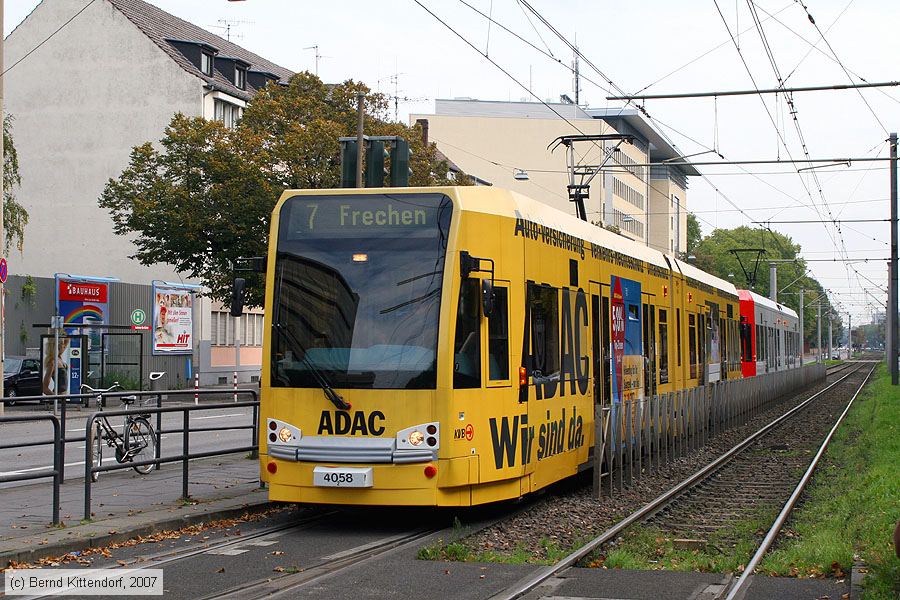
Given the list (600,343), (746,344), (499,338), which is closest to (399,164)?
(600,343)

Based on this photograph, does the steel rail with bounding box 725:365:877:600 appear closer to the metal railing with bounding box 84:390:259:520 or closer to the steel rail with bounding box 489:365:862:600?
the steel rail with bounding box 489:365:862:600

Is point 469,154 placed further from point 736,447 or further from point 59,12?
point 736,447

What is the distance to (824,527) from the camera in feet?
38.3

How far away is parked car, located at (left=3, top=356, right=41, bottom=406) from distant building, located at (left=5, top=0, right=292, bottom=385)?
11858 mm

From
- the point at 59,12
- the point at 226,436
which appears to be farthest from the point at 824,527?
the point at 59,12

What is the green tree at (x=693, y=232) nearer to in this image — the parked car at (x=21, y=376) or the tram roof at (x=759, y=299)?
the tram roof at (x=759, y=299)

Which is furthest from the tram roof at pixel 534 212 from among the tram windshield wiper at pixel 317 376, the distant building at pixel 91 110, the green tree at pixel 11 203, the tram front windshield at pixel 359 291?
the distant building at pixel 91 110

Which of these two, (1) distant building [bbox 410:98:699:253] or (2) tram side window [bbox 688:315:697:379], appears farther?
(1) distant building [bbox 410:98:699:253]

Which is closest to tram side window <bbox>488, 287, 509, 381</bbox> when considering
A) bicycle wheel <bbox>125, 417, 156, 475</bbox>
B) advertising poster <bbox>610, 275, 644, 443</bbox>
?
advertising poster <bbox>610, 275, 644, 443</bbox>

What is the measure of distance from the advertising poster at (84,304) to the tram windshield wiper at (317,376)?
32.1 meters

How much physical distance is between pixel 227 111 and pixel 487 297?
4392 centimetres

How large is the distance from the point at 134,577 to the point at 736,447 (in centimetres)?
1451

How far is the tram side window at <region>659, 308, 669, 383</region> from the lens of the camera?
65.7 ft

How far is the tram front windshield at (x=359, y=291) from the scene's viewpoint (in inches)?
448
